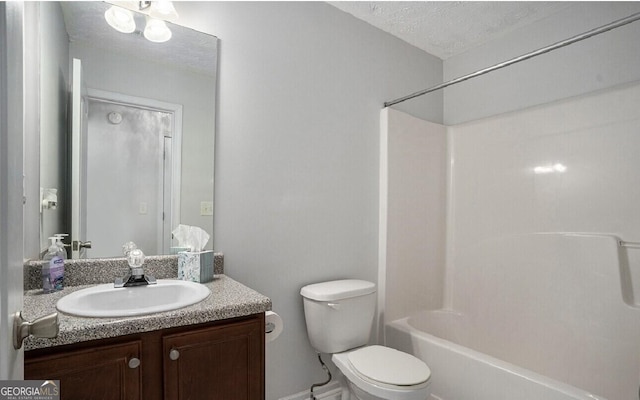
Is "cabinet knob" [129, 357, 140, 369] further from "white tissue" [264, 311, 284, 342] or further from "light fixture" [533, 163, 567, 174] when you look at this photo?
"light fixture" [533, 163, 567, 174]

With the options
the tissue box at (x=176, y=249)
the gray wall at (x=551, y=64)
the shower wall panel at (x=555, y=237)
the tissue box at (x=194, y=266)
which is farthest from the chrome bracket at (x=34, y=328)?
the gray wall at (x=551, y=64)

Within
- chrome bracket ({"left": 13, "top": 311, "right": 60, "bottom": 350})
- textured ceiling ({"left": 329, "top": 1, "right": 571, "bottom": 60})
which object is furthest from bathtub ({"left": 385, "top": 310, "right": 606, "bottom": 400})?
textured ceiling ({"left": 329, "top": 1, "right": 571, "bottom": 60})

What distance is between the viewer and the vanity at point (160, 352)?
0.88 meters

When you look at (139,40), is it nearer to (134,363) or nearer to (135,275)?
(135,275)

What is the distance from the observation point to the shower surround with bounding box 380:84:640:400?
1.79m

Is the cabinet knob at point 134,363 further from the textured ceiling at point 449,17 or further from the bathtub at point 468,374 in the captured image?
the textured ceiling at point 449,17

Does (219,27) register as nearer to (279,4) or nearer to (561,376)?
(279,4)

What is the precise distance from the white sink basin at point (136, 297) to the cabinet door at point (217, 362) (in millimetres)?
127

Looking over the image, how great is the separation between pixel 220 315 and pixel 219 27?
1.40m

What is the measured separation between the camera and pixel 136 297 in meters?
1.28

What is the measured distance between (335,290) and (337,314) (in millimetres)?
125

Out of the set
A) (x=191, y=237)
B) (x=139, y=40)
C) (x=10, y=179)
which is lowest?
(x=191, y=237)

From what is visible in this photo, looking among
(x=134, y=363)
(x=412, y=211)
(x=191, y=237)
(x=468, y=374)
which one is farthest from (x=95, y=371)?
(x=412, y=211)

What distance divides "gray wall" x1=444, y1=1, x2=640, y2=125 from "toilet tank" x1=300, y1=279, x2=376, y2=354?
66.8 inches
